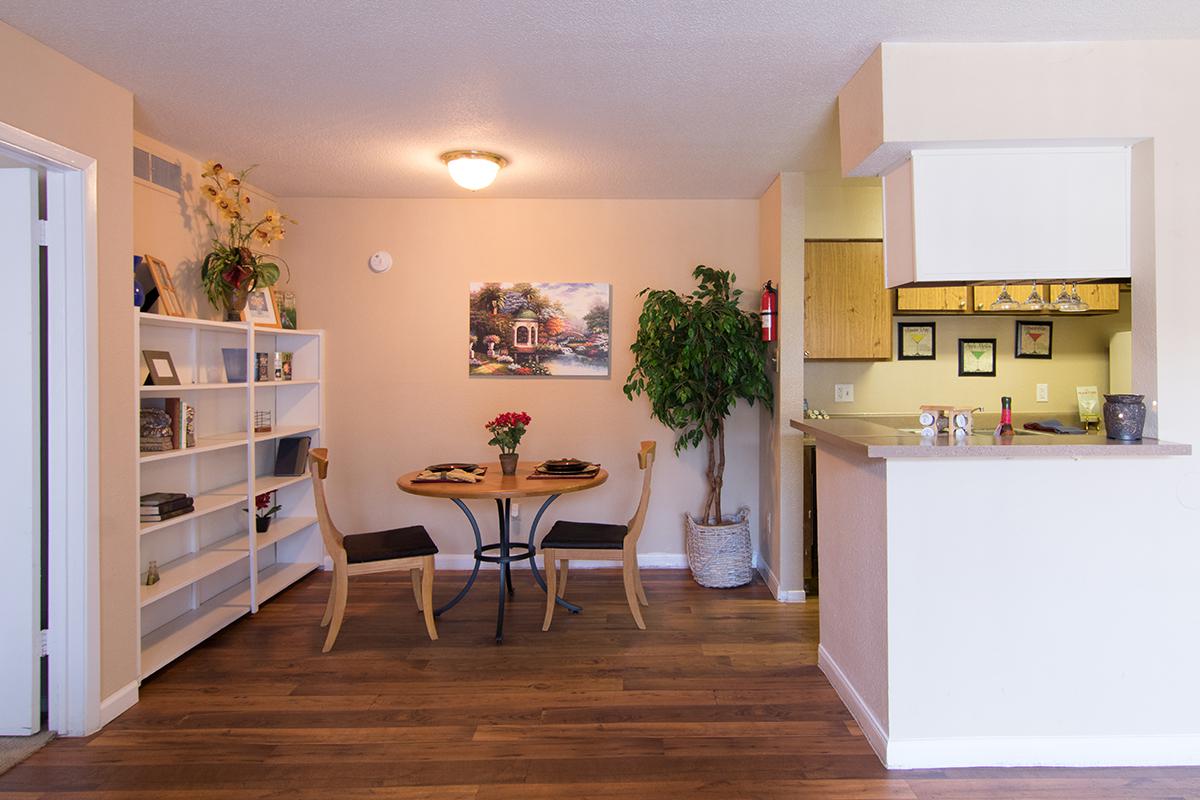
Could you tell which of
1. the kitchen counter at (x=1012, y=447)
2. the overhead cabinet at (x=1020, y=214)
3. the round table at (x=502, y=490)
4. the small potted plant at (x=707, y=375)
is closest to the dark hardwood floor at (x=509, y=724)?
the round table at (x=502, y=490)

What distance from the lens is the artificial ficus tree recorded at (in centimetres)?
402

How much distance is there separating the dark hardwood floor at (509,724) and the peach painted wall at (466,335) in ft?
3.32

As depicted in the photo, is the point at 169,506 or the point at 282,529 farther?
the point at 282,529

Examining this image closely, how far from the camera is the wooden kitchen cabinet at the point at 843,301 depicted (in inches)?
165

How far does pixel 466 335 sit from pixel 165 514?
6.74 feet

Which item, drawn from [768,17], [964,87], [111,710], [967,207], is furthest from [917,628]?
[111,710]

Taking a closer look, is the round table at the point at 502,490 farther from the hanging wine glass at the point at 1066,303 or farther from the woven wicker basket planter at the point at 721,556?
the hanging wine glass at the point at 1066,303

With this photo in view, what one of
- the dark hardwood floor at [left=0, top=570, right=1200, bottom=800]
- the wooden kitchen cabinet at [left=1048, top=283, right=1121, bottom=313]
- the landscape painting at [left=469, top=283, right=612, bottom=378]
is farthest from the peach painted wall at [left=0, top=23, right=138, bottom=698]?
the wooden kitchen cabinet at [left=1048, top=283, right=1121, bottom=313]

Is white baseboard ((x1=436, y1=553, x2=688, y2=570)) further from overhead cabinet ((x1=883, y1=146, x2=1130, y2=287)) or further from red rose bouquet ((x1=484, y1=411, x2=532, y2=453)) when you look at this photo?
overhead cabinet ((x1=883, y1=146, x2=1130, y2=287))

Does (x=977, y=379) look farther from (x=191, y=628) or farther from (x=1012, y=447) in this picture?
(x=191, y=628)

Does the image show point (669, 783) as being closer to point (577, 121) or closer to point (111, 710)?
point (111, 710)

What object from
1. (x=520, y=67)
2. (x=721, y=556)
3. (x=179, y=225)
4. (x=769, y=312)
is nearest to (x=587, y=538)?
(x=721, y=556)

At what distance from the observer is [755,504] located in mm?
4613

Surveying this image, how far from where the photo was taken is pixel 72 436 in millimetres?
2480
